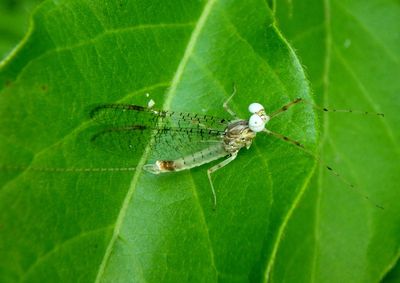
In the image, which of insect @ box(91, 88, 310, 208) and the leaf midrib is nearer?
the leaf midrib

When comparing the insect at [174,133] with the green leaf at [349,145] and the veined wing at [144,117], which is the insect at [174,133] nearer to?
the veined wing at [144,117]

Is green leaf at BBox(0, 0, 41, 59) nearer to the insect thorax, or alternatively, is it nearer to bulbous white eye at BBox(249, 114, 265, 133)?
the insect thorax

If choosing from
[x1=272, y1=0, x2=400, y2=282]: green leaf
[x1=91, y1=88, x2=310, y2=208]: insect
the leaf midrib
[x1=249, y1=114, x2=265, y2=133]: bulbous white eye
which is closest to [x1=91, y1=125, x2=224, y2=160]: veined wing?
[x1=91, y1=88, x2=310, y2=208]: insect

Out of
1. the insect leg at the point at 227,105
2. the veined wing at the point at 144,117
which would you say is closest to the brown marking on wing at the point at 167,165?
the veined wing at the point at 144,117

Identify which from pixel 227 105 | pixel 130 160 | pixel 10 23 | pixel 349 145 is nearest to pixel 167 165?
pixel 130 160

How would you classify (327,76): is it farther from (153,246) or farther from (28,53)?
(28,53)

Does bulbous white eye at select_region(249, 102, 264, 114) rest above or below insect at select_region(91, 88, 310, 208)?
below

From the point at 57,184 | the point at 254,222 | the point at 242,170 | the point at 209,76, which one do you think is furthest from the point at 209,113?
the point at 57,184
